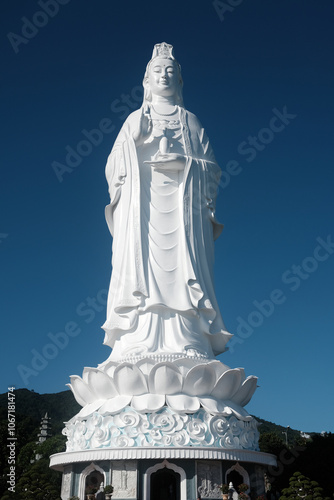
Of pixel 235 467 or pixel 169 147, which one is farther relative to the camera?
pixel 169 147

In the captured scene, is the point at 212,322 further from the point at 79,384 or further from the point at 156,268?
the point at 79,384

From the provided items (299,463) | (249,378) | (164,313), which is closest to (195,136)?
(164,313)

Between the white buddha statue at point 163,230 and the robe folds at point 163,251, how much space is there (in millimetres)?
19

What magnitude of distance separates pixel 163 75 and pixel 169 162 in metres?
2.39

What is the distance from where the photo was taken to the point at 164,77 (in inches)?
456

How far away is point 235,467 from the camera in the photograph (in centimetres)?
807

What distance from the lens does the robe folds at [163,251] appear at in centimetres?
936

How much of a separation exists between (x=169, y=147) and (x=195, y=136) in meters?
0.81

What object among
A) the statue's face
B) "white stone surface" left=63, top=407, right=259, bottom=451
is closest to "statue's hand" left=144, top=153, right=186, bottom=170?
the statue's face

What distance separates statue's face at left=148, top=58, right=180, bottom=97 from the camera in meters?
11.6

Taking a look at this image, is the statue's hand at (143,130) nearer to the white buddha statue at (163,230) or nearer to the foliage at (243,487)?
the white buddha statue at (163,230)

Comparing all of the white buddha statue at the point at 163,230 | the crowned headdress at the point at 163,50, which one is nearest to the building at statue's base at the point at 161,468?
the white buddha statue at the point at 163,230

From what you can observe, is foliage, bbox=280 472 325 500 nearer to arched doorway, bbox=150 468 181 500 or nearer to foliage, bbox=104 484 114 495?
foliage, bbox=104 484 114 495

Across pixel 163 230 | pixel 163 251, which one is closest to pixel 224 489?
pixel 163 251
